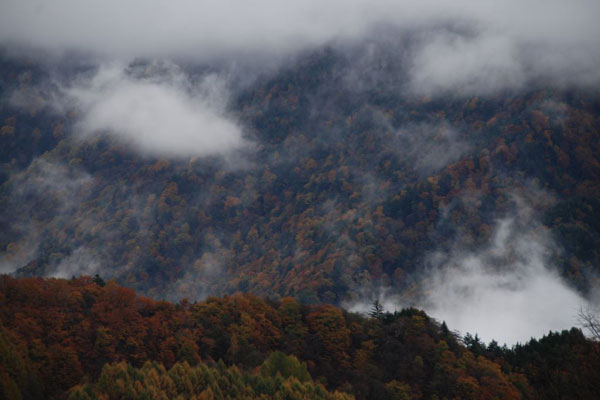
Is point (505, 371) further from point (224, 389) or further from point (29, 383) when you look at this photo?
point (29, 383)

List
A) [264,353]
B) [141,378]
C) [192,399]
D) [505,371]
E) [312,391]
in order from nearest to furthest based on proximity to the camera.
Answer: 1. [192,399]
2. [141,378]
3. [312,391]
4. [264,353]
5. [505,371]

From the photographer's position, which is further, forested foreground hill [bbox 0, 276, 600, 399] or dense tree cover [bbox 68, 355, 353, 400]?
forested foreground hill [bbox 0, 276, 600, 399]

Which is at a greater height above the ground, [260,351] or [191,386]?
[260,351]

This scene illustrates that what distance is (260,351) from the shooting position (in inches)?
3984

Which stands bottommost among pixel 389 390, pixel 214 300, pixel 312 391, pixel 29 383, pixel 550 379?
pixel 29 383

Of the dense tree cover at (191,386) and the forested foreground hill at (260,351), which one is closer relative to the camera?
the dense tree cover at (191,386)

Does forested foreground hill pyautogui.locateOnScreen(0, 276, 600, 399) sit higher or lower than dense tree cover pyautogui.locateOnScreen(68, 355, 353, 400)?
higher

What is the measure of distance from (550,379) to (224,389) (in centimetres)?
7140

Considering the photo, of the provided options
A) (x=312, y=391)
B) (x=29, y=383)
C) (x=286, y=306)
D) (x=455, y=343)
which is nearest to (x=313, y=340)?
(x=286, y=306)

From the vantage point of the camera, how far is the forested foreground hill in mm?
73125

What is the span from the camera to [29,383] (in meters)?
68.7

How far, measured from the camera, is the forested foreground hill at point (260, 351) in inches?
2879

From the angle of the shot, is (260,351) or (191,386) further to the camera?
(260,351)

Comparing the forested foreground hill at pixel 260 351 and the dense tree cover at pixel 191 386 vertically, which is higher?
the forested foreground hill at pixel 260 351
